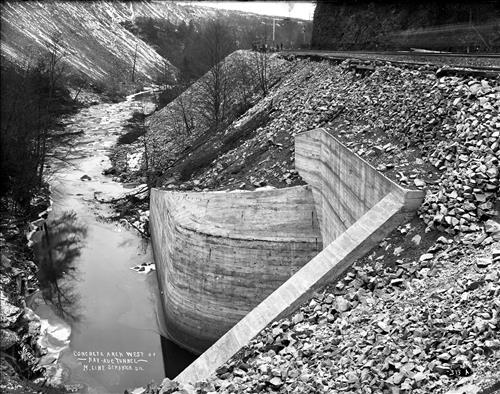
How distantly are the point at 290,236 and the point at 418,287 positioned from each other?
7631 mm

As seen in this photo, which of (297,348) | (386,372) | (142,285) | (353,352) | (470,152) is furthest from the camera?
(142,285)

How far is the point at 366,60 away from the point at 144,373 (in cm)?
1465

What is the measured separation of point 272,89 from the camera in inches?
1234

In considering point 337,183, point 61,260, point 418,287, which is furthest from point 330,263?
point 61,260

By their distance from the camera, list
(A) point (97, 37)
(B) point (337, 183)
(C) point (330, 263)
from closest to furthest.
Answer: (C) point (330, 263), (B) point (337, 183), (A) point (97, 37)

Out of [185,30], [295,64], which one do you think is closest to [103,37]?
[185,30]

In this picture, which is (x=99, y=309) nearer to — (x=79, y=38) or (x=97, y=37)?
(x=79, y=38)

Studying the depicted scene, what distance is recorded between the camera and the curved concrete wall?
15.9 metres

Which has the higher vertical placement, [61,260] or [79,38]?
[79,38]

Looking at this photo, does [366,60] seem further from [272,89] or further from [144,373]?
[144,373]

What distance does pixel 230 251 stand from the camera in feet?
52.7

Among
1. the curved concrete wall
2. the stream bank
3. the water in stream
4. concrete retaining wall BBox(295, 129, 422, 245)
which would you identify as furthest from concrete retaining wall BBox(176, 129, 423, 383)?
the water in stream

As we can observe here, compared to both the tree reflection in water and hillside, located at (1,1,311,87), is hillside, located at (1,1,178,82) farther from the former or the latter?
the tree reflection in water

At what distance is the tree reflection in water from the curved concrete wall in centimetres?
497
